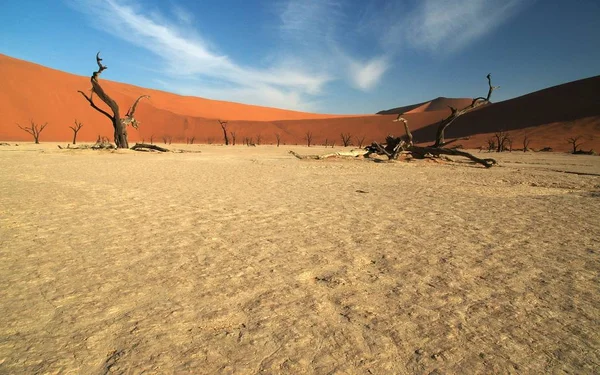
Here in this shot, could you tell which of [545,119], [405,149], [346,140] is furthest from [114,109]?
[545,119]

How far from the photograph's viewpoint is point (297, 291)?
6.69 feet

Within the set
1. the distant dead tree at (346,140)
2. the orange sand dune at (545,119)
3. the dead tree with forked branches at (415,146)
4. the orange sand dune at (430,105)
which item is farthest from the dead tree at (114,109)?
the orange sand dune at (430,105)

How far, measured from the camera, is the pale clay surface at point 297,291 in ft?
4.70

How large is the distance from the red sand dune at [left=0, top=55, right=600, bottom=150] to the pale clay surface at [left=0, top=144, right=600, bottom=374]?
99.9ft

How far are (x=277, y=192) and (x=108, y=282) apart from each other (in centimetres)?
389

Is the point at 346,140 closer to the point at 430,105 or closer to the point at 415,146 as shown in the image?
the point at 415,146

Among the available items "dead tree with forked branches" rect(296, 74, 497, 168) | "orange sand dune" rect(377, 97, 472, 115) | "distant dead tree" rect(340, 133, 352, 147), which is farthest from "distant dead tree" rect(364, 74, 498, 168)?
"orange sand dune" rect(377, 97, 472, 115)

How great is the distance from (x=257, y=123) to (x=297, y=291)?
61.8 meters

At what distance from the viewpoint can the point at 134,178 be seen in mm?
7457

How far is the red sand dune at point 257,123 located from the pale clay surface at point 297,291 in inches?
1198

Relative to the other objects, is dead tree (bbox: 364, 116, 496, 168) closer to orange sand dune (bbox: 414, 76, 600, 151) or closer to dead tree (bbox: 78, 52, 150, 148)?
dead tree (bbox: 78, 52, 150, 148)

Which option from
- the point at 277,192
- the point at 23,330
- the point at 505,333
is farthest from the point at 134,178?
the point at 505,333

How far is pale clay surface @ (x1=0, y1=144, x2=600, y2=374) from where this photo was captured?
1.43 m

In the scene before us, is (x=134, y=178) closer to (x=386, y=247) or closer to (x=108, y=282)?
(x=108, y=282)
